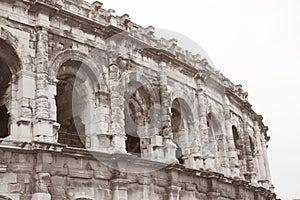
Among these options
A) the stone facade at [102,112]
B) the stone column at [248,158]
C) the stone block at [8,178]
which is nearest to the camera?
the stone block at [8,178]

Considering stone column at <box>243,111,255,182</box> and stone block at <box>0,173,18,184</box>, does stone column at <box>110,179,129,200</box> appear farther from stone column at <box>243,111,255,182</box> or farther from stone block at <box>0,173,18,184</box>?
stone column at <box>243,111,255,182</box>

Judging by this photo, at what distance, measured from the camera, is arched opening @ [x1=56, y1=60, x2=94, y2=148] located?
1485cm

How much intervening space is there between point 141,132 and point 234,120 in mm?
6739

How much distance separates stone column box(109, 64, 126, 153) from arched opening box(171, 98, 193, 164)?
11.7ft

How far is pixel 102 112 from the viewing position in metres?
14.7

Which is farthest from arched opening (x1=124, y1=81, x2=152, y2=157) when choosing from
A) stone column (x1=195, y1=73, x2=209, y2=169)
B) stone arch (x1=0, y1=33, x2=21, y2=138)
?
stone arch (x1=0, y1=33, x2=21, y2=138)

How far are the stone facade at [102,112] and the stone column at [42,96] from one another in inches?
1.1

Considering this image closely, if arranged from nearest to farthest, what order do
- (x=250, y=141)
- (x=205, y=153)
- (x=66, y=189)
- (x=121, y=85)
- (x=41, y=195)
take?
(x=41, y=195) → (x=66, y=189) → (x=121, y=85) → (x=205, y=153) → (x=250, y=141)

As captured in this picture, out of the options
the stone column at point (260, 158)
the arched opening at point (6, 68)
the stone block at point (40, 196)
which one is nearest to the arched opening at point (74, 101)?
the arched opening at point (6, 68)

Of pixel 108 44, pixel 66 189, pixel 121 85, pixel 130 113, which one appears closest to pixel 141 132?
pixel 130 113

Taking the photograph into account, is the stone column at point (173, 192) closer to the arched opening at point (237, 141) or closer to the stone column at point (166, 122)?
the stone column at point (166, 122)

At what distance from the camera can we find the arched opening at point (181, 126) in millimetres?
18156

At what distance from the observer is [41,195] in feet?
39.0

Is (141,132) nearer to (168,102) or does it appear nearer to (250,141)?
(168,102)
